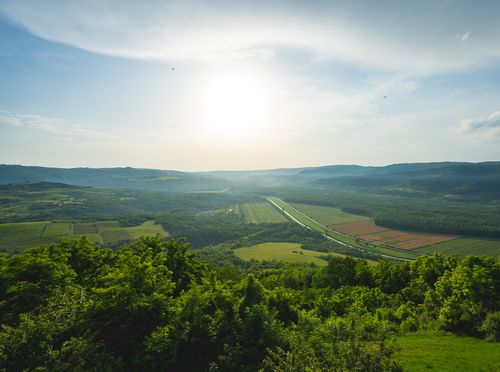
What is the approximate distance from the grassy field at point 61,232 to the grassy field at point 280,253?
43.4m

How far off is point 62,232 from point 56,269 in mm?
157066

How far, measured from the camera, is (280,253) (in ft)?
449

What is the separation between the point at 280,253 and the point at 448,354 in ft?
371

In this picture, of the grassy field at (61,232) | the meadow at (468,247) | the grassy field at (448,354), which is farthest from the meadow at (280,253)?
the grassy field at (448,354)

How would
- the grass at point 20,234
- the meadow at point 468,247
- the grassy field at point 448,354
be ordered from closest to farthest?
the grassy field at point 448,354
the meadow at point 468,247
the grass at point 20,234

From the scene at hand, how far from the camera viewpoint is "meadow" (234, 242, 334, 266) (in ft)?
406

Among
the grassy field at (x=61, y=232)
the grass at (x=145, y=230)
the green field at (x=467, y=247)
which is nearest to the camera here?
the green field at (x=467, y=247)

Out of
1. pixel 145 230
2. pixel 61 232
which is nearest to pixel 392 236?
pixel 145 230

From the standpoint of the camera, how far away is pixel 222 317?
919 inches

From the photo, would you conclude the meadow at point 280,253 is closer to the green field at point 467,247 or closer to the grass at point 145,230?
the green field at point 467,247

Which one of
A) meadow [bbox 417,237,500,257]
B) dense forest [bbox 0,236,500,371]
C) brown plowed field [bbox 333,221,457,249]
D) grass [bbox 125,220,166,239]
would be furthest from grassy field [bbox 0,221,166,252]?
meadow [bbox 417,237,500,257]

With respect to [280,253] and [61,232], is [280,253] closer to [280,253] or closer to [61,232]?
[280,253]

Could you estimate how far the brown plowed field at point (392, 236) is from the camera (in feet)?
472

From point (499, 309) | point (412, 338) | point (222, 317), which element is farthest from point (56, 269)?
point (499, 309)
